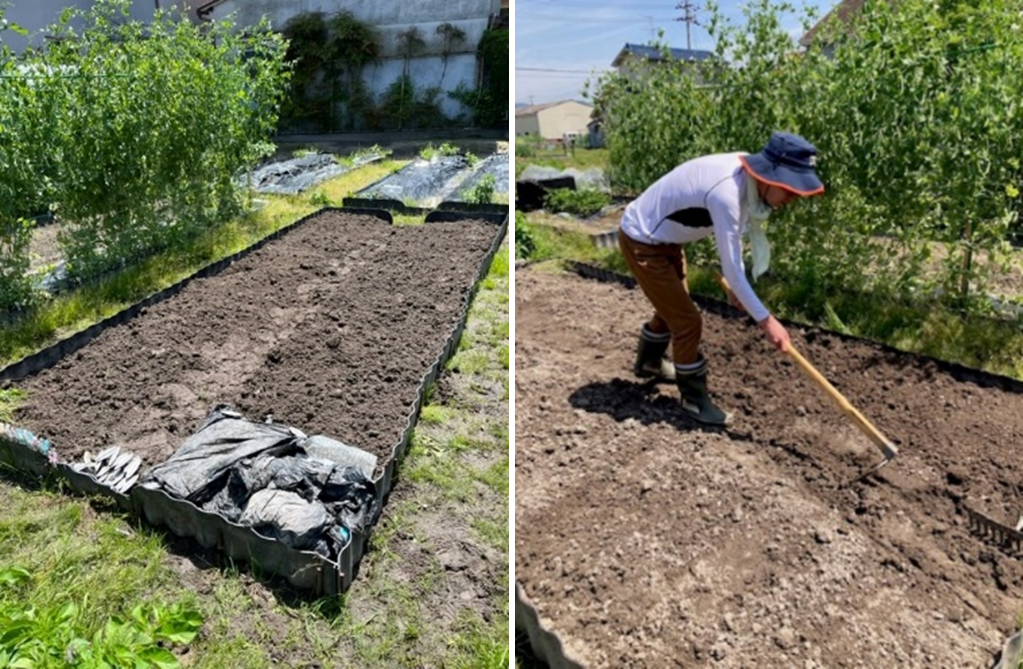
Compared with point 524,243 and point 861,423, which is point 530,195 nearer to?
point 524,243

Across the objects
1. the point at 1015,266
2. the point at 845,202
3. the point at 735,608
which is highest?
the point at 845,202

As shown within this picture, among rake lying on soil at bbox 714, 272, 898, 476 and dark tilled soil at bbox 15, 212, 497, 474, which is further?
dark tilled soil at bbox 15, 212, 497, 474

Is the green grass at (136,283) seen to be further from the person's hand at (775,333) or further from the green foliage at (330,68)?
the green foliage at (330,68)

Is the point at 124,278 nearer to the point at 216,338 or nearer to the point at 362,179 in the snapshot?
the point at 216,338

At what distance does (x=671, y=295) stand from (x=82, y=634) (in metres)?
3.12

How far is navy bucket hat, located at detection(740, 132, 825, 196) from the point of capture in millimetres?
3479

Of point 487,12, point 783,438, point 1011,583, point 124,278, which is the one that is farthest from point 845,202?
point 487,12

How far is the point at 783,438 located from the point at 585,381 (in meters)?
1.32

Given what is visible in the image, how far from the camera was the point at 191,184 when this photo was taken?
820 cm

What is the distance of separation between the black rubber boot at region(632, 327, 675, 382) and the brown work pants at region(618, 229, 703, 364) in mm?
400

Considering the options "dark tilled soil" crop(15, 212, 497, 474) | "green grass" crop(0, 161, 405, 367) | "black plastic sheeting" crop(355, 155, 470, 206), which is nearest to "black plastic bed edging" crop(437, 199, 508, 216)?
"black plastic sheeting" crop(355, 155, 470, 206)

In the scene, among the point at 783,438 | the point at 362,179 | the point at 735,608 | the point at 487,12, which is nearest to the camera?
the point at 735,608

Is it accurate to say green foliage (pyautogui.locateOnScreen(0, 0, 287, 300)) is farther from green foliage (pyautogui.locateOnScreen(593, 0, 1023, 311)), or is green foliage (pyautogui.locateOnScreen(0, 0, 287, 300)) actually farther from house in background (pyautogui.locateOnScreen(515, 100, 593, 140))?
house in background (pyautogui.locateOnScreen(515, 100, 593, 140))

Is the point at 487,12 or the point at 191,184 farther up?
the point at 487,12
